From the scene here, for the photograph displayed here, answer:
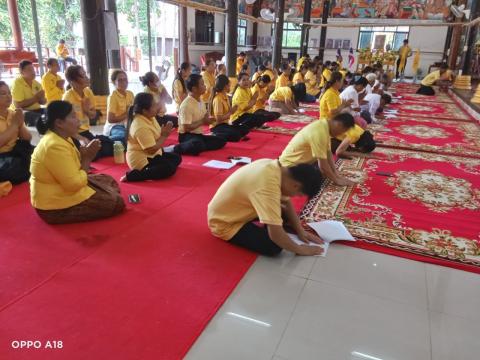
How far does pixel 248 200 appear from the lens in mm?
2271

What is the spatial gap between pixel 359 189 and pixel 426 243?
1101 millimetres

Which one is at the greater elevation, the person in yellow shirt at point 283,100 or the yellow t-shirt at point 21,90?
the yellow t-shirt at point 21,90

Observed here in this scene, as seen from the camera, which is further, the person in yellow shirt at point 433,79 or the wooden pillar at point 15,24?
the person in yellow shirt at point 433,79

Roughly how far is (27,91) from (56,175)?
3269 millimetres

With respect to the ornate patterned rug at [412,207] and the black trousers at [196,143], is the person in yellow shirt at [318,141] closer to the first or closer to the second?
the ornate patterned rug at [412,207]

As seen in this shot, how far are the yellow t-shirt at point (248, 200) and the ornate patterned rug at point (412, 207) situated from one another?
79 centimetres

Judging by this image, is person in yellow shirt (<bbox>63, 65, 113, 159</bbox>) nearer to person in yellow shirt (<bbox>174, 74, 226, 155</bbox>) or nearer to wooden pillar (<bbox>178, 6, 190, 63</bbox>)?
person in yellow shirt (<bbox>174, 74, 226, 155</bbox>)

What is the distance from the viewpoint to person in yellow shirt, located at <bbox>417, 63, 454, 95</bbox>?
11430mm

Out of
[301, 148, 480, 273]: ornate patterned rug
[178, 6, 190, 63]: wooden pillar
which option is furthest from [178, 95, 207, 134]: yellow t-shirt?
[178, 6, 190, 63]: wooden pillar

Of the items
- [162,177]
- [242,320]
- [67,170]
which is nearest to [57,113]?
[67,170]

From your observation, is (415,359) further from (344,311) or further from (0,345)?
(0,345)

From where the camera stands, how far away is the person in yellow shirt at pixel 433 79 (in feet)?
37.5

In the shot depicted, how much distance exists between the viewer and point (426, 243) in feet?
8.77

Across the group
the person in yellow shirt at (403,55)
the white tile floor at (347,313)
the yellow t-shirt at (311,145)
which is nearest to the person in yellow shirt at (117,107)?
the yellow t-shirt at (311,145)
